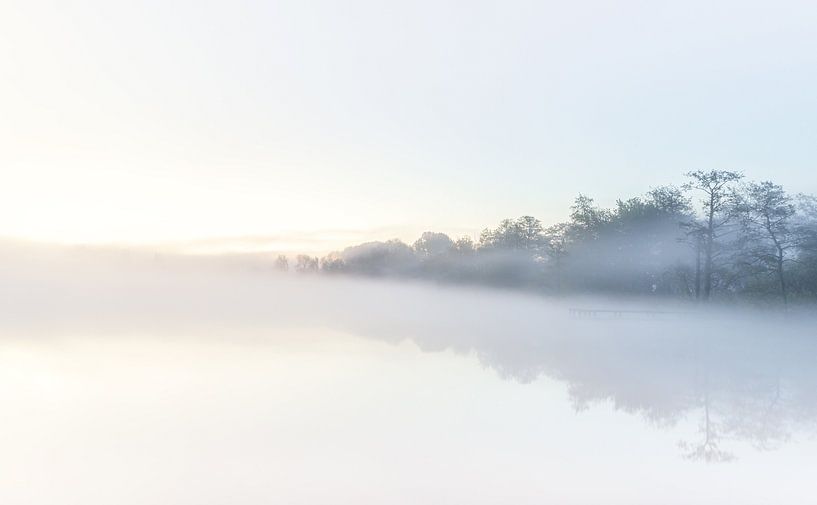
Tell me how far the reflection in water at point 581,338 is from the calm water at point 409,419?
156 mm

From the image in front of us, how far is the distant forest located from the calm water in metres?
6.82

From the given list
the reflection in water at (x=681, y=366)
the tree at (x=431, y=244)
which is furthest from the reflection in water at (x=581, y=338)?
the tree at (x=431, y=244)

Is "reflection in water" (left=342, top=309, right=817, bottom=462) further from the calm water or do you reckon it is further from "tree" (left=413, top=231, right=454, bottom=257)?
"tree" (left=413, top=231, right=454, bottom=257)

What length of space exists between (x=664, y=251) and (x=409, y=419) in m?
A: 45.7

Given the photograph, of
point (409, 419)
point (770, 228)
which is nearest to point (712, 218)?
point (770, 228)

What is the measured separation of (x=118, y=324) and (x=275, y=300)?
34152mm

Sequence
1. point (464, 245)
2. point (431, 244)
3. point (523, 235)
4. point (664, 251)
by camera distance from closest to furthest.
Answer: point (664, 251)
point (523, 235)
point (464, 245)
point (431, 244)

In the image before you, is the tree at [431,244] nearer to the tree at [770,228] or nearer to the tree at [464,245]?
the tree at [464,245]

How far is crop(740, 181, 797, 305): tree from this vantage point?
1624 inches

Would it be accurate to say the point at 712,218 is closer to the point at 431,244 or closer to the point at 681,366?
the point at 681,366

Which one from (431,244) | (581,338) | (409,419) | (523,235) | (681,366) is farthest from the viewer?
(431,244)

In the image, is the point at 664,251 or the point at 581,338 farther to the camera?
the point at 664,251

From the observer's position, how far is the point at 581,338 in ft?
123

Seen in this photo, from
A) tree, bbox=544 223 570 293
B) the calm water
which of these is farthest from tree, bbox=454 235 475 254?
the calm water
